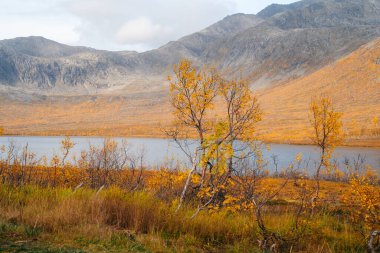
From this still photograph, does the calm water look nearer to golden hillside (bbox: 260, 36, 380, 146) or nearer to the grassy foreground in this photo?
golden hillside (bbox: 260, 36, 380, 146)

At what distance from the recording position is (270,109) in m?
122

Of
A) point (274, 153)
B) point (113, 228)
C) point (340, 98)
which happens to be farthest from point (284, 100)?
point (113, 228)

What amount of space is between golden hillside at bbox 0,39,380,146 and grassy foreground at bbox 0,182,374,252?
66316 millimetres

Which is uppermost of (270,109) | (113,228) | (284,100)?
(284,100)

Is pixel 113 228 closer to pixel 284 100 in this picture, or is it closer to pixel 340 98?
pixel 340 98

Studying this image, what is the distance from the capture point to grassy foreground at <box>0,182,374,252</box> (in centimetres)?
531

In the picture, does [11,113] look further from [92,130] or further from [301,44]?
[301,44]

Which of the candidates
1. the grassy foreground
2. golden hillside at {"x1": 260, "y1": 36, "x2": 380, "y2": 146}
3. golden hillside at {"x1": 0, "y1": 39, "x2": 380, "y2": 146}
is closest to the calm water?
golden hillside at {"x1": 0, "y1": 39, "x2": 380, "y2": 146}

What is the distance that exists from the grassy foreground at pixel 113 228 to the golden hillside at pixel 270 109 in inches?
2611

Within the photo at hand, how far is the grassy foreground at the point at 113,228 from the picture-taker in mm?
5312

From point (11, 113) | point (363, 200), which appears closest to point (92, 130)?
point (11, 113)

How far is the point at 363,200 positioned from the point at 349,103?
10540 cm

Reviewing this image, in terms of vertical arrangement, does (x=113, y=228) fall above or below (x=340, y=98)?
below

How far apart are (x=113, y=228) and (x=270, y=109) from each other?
120 m
